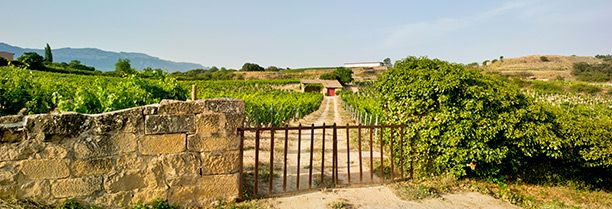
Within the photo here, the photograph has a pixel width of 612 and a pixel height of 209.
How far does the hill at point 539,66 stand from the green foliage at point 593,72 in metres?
1.72

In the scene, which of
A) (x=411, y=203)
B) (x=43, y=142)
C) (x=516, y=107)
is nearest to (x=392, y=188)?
(x=411, y=203)

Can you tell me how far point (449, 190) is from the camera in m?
6.38

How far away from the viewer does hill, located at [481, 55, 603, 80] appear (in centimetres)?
Result: 6862

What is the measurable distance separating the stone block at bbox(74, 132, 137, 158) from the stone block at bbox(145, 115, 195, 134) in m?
0.26

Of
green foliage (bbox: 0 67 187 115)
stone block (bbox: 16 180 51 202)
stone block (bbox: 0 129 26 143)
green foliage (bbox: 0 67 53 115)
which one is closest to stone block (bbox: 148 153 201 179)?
stone block (bbox: 16 180 51 202)

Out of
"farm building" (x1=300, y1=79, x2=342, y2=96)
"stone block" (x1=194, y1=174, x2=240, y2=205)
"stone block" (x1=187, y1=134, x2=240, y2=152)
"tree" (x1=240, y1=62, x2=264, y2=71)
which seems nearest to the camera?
"stone block" (x1=187, y1=134, x2=240, y2=152)

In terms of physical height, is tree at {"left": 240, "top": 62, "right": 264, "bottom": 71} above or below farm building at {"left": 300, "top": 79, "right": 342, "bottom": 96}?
above

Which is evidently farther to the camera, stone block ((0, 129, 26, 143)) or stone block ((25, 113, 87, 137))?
stone block ((25, 113, 87, 137))

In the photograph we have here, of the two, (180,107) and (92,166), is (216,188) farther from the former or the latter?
(92,166)

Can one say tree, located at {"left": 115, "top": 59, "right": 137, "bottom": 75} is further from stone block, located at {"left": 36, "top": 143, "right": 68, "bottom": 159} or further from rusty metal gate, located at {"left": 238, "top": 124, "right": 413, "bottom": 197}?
stone block, located at {"left": 36, "top": 143, "right": 68, "bottom": 159}

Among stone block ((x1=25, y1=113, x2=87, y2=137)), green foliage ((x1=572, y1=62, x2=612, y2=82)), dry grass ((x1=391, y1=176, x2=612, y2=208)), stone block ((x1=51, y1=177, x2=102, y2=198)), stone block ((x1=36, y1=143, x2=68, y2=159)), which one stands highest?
green foliage ((x1=572, y1=62, x2=612, y2=82))

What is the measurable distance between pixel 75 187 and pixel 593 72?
84527 mm

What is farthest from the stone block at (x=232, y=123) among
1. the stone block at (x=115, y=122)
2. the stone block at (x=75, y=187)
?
the stone block at (x=75, y=187)

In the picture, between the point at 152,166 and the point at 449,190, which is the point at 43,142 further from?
the point at 449,190
